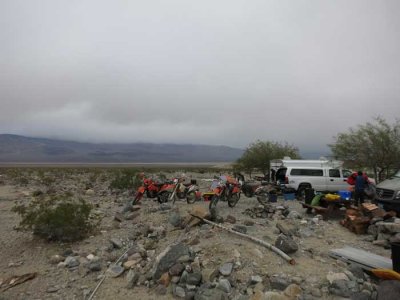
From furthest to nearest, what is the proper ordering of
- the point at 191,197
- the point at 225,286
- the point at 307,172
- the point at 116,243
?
the point at 307,172, the point at 191,197, the point at 116,243, the point at 225,286

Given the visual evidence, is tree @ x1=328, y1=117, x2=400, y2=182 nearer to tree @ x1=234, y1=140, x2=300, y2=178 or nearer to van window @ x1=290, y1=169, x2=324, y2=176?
van window @ x1=290, y1=169, x2=324, y2=176

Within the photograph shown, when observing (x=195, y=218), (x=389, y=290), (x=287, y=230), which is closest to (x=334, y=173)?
(x=287, y=230)

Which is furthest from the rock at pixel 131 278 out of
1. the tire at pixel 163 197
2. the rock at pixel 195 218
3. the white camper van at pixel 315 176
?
the white camper van at pixel 315 176

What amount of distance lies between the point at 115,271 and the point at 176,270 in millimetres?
1424

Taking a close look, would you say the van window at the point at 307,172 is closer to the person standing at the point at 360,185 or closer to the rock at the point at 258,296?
the person standing at the point at 360,185

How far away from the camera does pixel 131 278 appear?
21.7ft

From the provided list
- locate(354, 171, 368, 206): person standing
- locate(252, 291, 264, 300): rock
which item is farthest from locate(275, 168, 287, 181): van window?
locate(252, 291, 264, 300): rock

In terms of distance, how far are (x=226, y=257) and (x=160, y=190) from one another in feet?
27.0

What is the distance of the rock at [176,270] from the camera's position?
647cm

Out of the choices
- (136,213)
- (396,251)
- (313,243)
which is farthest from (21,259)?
(396,251)

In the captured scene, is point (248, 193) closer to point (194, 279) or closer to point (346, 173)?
point (346, 173)

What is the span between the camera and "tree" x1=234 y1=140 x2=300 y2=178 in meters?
32.7

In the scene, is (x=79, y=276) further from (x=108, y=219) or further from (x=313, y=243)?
(x=313, y=243)

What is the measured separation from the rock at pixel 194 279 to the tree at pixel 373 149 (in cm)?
1731
